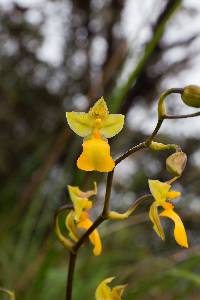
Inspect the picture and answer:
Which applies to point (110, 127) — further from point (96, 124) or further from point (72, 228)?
point (72, 228)

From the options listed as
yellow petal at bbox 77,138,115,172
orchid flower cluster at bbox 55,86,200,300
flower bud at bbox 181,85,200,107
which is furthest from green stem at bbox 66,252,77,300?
flower bud at bbox 181,85,200,107

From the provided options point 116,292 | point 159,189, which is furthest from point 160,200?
point 116,292

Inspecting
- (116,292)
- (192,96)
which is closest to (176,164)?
(192,96)

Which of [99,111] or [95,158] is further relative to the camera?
[99,111]

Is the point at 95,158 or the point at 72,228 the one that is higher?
the point at 95,158

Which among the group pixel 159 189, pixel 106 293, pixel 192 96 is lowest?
pixel 106 293

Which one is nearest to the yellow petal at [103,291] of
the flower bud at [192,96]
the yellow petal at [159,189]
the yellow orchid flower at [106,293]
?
the yellow orchid flower at [106,293]

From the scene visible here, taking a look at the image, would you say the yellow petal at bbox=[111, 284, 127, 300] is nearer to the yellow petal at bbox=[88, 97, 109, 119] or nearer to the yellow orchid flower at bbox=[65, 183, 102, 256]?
the yellow orchid flower at bbox=[65, 183, 102, 256]
